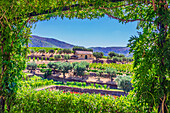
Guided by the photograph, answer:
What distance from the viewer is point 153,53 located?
5.48 ft

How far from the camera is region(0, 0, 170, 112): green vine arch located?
1641 mm

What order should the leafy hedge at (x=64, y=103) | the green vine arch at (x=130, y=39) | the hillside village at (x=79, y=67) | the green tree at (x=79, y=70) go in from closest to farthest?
the green vine arch at (x=130, y=39) < the leafy hedge at (x=64, y=103) < the hillside village at (x=79, y=67) < the green tree at (x=79, y=70)

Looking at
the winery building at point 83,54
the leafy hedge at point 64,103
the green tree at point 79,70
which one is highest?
the winery building at point 83,54

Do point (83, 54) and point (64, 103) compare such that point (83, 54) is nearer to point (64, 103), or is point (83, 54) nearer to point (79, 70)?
point (79, 70)

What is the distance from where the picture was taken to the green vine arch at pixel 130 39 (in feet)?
5.38

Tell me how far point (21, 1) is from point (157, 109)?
3.05 metres

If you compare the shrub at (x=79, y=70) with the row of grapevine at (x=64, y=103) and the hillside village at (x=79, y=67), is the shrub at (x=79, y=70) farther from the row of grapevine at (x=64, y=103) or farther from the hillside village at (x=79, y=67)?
the row of grapevine at (x=64, y=103)

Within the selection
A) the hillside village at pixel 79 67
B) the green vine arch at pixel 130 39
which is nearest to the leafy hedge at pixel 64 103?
the green vine arch at pixel 130 39

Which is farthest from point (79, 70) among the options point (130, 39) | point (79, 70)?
point (130, 39)

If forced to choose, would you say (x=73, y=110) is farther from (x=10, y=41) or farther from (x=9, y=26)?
(x=9, y=26)

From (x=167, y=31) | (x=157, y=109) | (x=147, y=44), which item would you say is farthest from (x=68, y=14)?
(x=157, y=109)

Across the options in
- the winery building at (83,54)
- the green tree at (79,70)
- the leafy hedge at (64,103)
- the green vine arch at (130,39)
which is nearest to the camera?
the green vine arch at (130,39)

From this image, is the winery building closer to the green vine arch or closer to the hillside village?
the hillside village

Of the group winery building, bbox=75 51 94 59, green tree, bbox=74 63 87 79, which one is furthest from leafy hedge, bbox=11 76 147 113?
winery building, bbox=75 51 94 59
